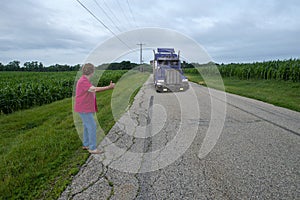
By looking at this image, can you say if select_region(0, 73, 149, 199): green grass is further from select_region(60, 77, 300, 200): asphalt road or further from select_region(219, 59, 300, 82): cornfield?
select_region(219, 59, 300, 82): cornfield

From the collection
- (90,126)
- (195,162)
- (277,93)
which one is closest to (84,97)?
(90,126)

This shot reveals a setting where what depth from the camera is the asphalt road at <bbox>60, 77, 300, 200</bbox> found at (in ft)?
8.07

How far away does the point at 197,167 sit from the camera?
304 centimetres

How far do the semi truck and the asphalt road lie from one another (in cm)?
752

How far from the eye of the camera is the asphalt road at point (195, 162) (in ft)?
8.07

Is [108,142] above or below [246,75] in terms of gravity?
below

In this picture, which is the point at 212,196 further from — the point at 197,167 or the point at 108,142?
the point at 108,142

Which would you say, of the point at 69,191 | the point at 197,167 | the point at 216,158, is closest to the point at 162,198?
the point at 197,167

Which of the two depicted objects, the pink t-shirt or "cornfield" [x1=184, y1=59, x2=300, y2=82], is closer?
the pink t-shirt

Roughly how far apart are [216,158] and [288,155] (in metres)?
1.30

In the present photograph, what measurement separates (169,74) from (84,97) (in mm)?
10567

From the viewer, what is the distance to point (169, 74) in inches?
533

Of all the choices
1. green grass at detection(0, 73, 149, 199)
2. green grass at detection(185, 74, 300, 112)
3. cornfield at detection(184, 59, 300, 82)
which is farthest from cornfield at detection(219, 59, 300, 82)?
green grass at detection(0, 73, 149, 199)

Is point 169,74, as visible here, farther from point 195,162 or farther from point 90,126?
point 195,162
